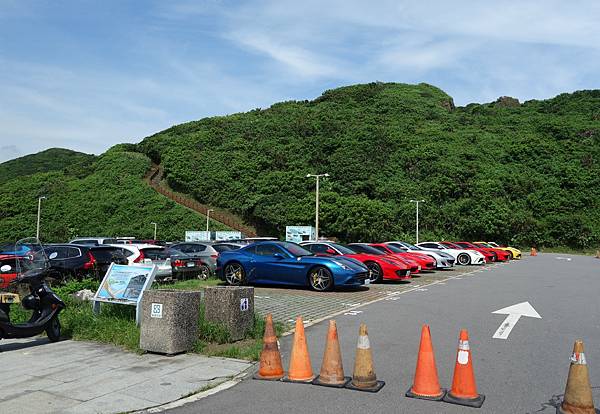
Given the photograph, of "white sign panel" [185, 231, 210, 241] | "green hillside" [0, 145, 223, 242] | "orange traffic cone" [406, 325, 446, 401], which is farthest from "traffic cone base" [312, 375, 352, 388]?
"green hillside" [0, 145, 223, 242]

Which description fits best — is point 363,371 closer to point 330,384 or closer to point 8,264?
point 330,384

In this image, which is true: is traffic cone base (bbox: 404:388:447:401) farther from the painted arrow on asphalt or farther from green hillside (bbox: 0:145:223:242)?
green hillside (bbox: 0:145:223:242)

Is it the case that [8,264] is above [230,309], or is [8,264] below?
above

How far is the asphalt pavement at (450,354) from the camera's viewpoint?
18.0ft

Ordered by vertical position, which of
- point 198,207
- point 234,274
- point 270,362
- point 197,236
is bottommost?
point 270,362

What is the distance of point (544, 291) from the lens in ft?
52.9

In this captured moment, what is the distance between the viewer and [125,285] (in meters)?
9.45

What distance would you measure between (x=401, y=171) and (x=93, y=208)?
3604 cm

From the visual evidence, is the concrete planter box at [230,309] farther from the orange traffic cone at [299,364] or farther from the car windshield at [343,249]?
the car windshield at [343,249]

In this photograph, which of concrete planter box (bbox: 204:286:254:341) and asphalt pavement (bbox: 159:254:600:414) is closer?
asphalt pavement (bbox: 159:254:600:414)

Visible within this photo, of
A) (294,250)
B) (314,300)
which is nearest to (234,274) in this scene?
(294,250)

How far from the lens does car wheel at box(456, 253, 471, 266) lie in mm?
31016

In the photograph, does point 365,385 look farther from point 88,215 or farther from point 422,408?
point 88,215

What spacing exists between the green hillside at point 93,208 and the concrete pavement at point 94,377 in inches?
2122
